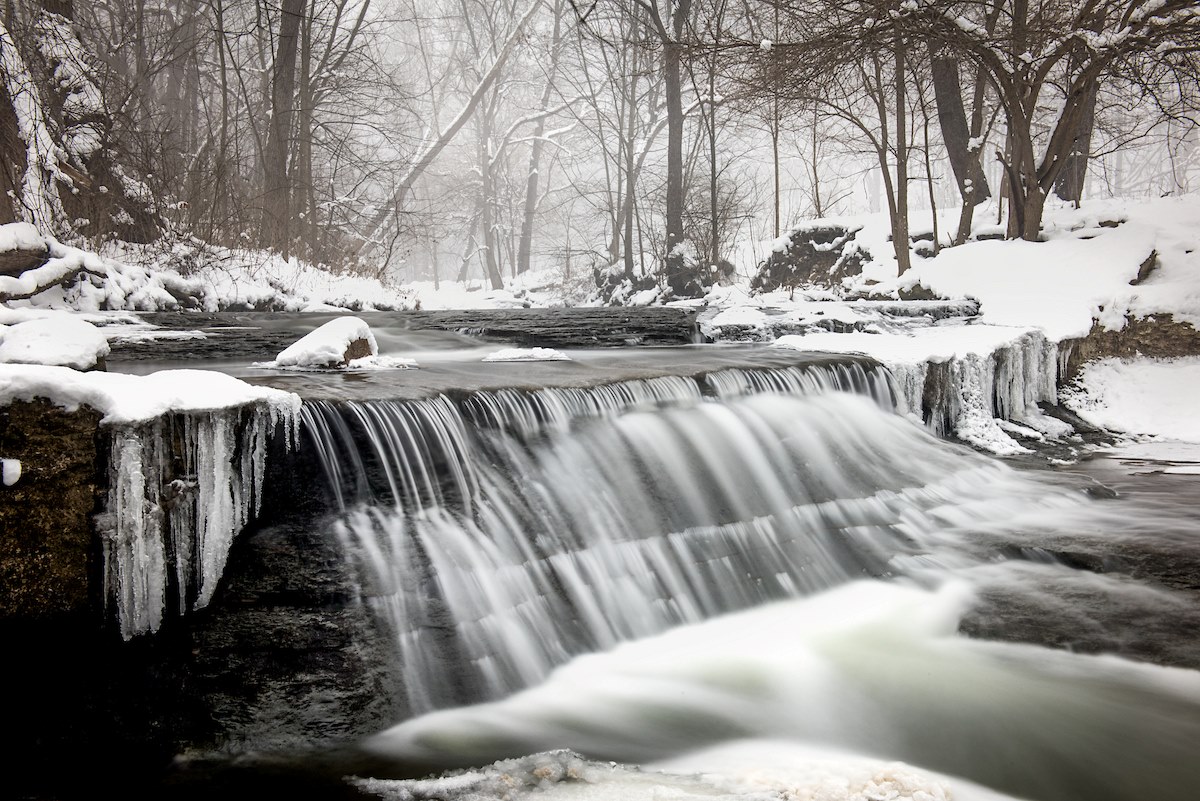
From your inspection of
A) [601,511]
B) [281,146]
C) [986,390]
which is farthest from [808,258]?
[601,511]

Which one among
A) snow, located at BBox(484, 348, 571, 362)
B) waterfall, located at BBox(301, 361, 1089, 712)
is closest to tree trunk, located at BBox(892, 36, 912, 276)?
snow, located at BBox(484, 348, 571, 362)

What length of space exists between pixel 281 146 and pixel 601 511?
10643 mm

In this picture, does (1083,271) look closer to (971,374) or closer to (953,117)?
(971,374)

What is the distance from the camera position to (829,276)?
51.7 feet

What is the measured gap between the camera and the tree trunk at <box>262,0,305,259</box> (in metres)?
12.3

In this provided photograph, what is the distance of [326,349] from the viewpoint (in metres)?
5.31

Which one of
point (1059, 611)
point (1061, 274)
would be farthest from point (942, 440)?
point (1061, 274)

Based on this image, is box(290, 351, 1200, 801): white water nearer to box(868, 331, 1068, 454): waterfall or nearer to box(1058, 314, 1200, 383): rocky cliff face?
box(868, 331, 1068, 454): waterfall

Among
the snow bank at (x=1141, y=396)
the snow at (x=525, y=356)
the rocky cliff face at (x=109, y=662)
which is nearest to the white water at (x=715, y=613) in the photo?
the rocky cliff face at (x=109, y=662)

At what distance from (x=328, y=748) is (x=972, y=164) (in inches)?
529

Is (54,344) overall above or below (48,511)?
above

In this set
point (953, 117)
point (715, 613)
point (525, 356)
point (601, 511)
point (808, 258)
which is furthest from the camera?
point (808, 258)

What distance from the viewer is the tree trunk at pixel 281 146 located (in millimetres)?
12312

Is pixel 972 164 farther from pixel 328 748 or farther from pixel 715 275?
pixel 328 748
